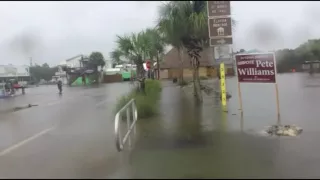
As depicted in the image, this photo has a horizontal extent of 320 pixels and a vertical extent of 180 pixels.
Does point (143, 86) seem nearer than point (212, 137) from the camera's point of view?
No

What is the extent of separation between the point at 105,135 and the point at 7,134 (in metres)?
3.04

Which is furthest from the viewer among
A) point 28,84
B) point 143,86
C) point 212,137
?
point 28,84

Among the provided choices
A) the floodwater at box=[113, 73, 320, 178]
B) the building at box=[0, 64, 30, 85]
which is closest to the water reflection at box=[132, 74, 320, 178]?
the floodwater at box=[113, 73, 320, 178]

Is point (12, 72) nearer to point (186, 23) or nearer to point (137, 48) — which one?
point (137, 48)

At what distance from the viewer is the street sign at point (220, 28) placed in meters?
9.95

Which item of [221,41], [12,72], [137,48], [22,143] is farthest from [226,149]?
[12,72]

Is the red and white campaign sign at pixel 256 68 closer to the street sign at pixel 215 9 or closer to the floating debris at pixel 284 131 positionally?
the street sign at pixel 215 9

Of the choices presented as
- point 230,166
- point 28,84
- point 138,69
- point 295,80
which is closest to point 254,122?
point 230,166

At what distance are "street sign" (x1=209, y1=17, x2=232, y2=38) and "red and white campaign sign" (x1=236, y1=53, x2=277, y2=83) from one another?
837mm

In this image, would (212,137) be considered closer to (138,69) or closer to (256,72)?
(256,72)

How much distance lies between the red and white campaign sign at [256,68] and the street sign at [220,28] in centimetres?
84

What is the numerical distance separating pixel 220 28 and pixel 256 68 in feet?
4.91

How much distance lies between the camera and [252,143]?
23.4 ft

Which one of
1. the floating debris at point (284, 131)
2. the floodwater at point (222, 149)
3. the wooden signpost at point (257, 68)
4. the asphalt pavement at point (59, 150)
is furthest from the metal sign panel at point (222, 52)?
the asphalt pavement at point (59, 150)
